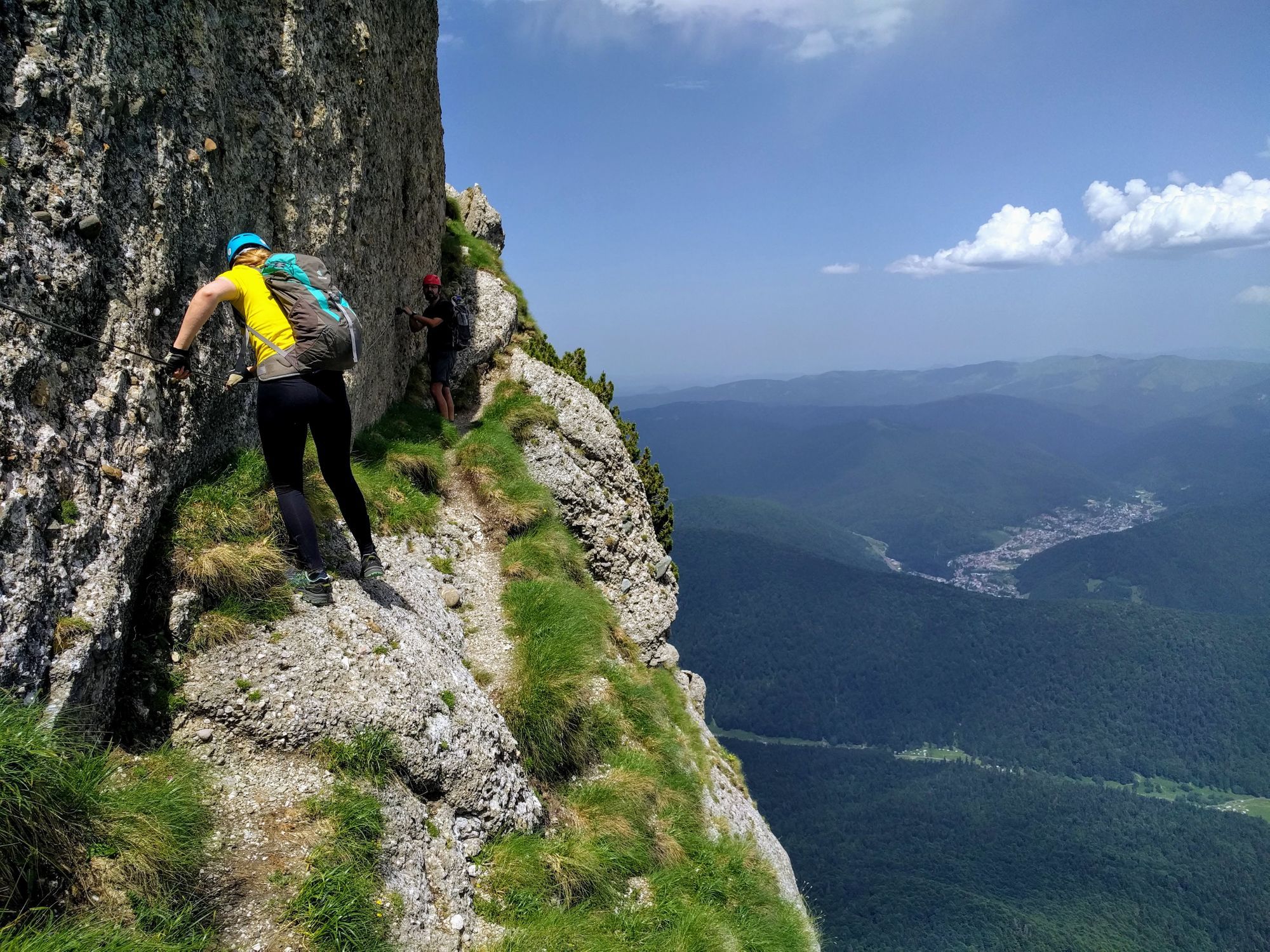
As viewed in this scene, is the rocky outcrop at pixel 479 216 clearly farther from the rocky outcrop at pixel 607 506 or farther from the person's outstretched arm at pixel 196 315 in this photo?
the person's outstretched arm at pixel 196 315

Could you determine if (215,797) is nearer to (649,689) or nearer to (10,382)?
(10,382)

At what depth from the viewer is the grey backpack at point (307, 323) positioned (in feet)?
19.7

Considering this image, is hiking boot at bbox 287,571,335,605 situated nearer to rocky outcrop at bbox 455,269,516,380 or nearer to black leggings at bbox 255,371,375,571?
black leggings at bbox 255,371,375,571

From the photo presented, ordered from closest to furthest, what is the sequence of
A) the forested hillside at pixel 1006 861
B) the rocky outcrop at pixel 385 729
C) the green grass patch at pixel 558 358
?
the rocky outcrop at pixel 385 729 < the green grass patch at pixel 558 358 < the forested hillside at pixel 1006 861

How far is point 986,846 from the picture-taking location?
141m

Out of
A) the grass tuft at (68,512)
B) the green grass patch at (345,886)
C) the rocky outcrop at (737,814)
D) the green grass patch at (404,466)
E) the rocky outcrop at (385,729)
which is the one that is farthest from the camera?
the rocky outcrop at (737,814)

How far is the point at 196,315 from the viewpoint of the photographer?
575cm

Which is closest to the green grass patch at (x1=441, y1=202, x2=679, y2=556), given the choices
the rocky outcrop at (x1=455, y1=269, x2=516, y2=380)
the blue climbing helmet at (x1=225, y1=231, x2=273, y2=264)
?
the rocky outcrop at (x1=455, y1=269, x2=516, y2=380)

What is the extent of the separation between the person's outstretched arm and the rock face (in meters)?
0.45

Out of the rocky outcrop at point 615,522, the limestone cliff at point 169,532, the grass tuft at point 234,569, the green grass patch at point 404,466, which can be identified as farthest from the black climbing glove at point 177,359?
the rocky outcrop at point 615,522

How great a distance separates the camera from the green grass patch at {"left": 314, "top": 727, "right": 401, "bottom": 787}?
582cm

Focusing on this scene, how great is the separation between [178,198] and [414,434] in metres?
7.08

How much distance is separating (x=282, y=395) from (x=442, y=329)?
906cm

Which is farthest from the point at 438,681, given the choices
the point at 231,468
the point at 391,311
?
the point at 391,311
